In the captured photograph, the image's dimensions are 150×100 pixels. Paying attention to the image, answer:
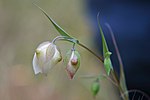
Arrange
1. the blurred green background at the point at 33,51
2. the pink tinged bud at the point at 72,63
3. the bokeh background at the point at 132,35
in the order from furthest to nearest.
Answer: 1. the blurred green background at the point at 33,51
2. the bokeh background at the point at 132,35
3. the pink tinged bud at the point at 72,63

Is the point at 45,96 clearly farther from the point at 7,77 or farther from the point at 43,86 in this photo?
the point at 7,77

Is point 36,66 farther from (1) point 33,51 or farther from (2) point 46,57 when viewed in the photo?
(1) point 33,51


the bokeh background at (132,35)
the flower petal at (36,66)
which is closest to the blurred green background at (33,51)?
the bokeh background at (132,35)

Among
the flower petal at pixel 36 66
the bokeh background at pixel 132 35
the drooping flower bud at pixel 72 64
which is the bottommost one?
the drooping flower bud at pixel 72 64

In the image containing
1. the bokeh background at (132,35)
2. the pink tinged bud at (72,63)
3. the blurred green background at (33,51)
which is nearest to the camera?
the pink tinged bud at (72,63)

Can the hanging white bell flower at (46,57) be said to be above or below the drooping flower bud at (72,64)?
above

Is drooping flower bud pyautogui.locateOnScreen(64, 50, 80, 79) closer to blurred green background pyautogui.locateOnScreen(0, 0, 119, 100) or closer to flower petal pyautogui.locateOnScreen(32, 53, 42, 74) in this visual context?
flower petal pyautogui.locateOnScreen(32, 53, 42, 74)

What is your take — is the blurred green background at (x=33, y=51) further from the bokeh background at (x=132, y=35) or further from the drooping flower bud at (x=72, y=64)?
the drooping flower bud at (x=72, y=64)

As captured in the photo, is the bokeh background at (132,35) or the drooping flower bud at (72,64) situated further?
the bokeh background at (132,35)
